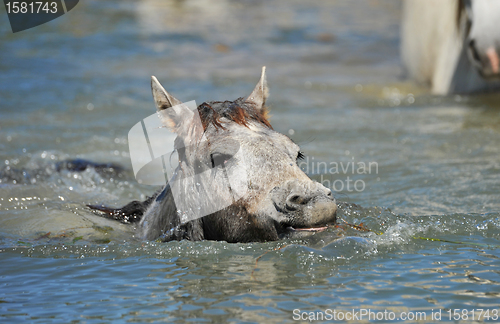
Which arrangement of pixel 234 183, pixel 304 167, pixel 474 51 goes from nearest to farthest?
1. pixel 234 183
2. pixel 304 167
3. pixel 474 51

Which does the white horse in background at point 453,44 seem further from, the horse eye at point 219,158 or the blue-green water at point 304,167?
the horse eye at point 219,158

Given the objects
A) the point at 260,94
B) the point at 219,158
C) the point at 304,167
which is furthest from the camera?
the point at 304,167

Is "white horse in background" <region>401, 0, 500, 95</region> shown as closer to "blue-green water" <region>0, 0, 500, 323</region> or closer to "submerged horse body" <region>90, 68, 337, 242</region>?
"blue-green water" <region>0, 0, 500, 323</region>

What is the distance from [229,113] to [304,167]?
393 cm

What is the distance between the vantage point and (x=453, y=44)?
39.9 feet

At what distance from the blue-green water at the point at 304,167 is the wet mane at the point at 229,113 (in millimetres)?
971

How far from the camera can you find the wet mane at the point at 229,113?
14.7ft

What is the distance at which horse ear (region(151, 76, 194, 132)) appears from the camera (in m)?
4.61

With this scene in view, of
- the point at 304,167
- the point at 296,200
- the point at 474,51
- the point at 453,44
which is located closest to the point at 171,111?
the point at 296,200

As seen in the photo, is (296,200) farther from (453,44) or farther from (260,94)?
Answer: (453,44)

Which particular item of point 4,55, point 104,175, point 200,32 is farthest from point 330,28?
point 104,175

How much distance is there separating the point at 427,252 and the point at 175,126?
2246mm

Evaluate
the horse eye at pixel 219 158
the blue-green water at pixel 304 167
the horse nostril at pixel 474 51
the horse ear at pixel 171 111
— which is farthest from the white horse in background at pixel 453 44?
the horse eye at pixel 219 158

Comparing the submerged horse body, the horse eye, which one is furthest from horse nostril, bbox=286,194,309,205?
the horse eye
